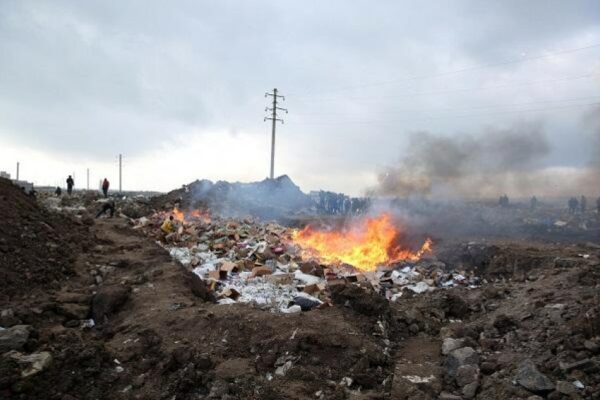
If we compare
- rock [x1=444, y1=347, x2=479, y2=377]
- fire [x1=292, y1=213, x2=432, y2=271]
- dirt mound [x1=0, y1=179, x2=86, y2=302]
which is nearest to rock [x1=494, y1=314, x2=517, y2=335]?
rock [x1=444, y1=347, x2=479, y2=377]

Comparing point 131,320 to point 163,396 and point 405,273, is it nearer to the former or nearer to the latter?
point 163,396

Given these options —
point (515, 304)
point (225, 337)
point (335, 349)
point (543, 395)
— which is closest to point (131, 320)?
point (225, 337)

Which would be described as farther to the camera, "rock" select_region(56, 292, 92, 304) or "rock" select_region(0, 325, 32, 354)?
"rock" select_region(56, 292, 92, 304)

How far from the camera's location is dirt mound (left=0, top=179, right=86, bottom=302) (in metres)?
7.01

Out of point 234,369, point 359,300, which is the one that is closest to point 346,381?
point 234,369

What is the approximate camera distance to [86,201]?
23.5 meters

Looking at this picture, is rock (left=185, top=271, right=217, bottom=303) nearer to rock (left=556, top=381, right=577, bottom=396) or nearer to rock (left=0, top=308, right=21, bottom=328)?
rock (left=0, top=308, right=21, bottom=328)

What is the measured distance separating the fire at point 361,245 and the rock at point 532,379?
8283mm

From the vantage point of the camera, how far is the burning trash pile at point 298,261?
8.68m

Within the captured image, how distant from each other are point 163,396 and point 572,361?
15.8 ft

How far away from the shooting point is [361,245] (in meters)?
15.6

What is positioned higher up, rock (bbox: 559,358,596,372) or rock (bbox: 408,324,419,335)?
rock (bbox: 559,358,596,372)

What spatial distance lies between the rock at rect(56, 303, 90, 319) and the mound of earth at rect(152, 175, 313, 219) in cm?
1620

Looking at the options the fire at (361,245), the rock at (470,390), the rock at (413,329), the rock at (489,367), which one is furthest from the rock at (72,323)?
the fire at (361,245)
